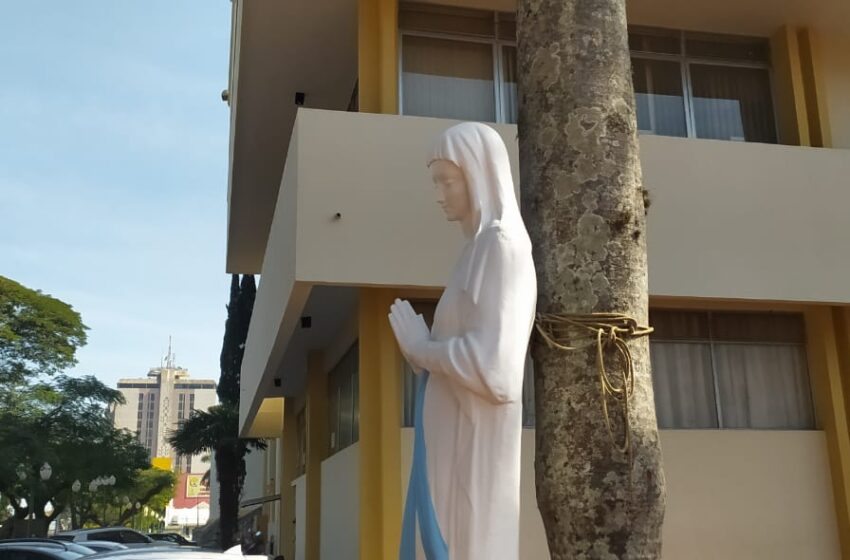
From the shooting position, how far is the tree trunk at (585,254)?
3.53 meters

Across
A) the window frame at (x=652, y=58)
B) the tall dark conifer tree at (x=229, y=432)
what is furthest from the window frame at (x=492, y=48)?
the tall dark conifer tree at (x=229, y=432)

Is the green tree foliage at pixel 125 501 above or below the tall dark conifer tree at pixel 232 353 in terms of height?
below

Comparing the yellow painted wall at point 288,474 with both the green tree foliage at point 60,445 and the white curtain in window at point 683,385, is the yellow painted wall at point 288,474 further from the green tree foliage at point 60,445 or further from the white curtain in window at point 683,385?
the green tree foliage at point 60,445

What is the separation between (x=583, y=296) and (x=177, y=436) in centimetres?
2734

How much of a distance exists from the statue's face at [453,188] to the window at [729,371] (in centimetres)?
738

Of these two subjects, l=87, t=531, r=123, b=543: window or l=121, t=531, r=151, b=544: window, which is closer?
l=87, t=531, r=123, b=543: window

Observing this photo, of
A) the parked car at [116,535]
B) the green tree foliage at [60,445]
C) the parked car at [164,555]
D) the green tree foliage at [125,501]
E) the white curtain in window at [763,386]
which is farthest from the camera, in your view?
the green tree foliage at [125,501]

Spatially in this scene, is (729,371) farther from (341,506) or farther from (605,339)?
(605,339)

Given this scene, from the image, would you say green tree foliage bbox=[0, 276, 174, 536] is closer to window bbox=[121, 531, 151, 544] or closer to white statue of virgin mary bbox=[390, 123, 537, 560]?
window bbox=[121, 531, 151, 544]

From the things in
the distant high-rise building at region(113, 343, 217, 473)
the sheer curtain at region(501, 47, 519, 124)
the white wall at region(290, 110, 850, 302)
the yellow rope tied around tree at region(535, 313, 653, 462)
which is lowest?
the yellow rope tied around tree at region(535, 313, 653, 462)

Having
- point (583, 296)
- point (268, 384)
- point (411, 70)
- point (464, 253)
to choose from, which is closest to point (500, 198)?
point (464, 253)

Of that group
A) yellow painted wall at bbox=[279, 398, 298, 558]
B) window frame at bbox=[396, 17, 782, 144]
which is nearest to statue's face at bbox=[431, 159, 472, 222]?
window frame at bbox=[396, 17, 782, 144]

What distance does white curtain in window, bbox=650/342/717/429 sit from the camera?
Answer: 10.4 metres

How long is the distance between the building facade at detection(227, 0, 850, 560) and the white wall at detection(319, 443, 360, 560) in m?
0.08
